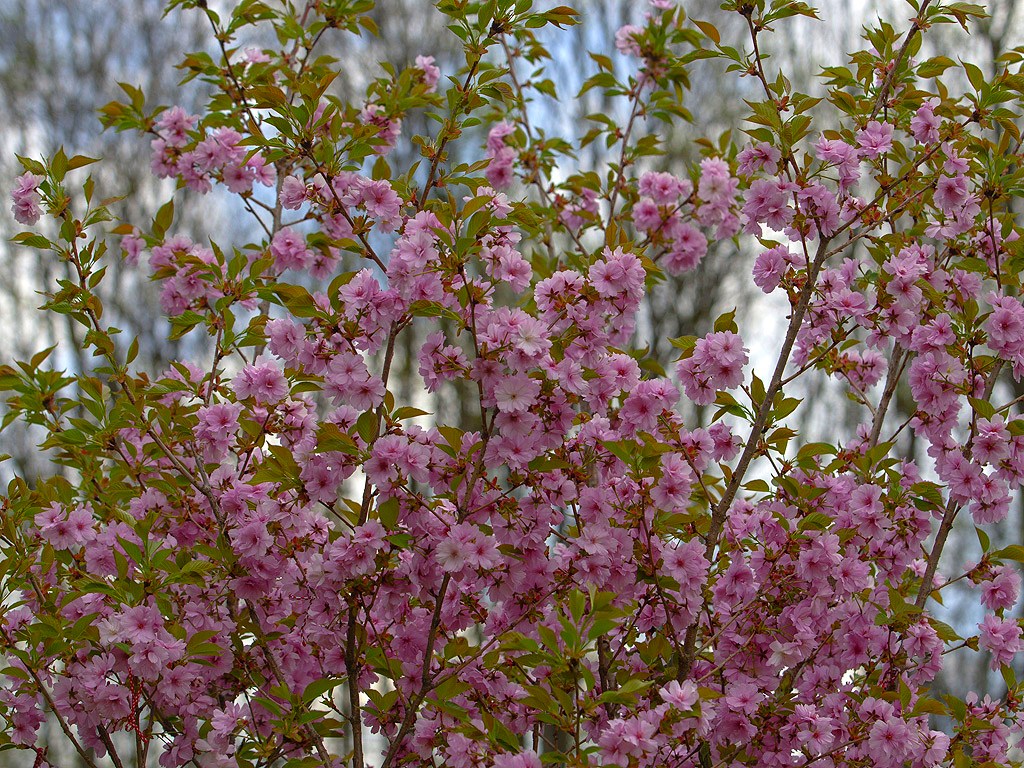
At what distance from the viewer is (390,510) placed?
2412 mm

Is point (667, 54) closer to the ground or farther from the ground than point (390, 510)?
farther from the ground

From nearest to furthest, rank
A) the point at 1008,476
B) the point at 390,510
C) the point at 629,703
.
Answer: the point at 629,703 → the point at 390,510 → the point at 1008,476

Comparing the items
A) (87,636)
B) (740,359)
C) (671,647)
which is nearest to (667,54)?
(740,359)

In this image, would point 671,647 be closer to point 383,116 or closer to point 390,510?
point 390,510

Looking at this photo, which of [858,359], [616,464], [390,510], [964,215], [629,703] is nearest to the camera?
[629,703]

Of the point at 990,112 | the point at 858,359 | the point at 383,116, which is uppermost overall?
the point at 383,116

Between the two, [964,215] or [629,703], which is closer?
[629,703]

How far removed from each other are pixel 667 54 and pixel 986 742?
276 cm

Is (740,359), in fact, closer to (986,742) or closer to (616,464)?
(616,464)

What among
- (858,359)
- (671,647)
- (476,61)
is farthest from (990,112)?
(671,647)

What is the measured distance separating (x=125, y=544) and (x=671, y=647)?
143 centimetres

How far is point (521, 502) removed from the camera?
2.54 metres

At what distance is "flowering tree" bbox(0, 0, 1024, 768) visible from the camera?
2.42 meters

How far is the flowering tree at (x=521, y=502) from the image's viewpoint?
7.95ft
